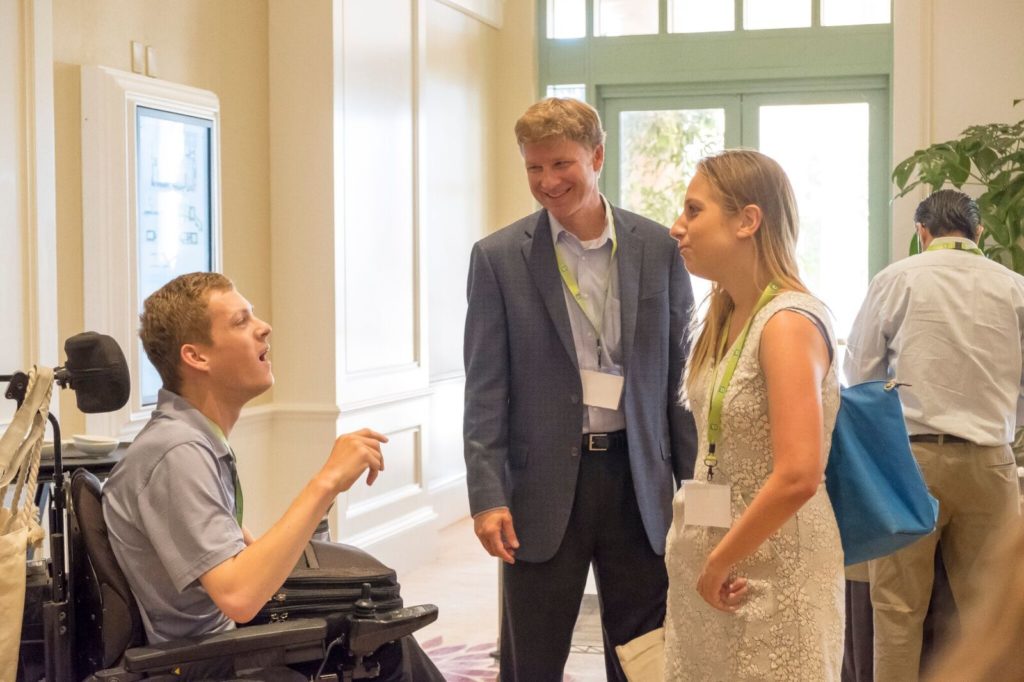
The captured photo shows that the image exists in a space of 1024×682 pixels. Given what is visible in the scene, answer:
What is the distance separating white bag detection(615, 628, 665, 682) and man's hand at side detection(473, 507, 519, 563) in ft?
1.19

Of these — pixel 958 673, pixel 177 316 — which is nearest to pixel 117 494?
pixel 177 316

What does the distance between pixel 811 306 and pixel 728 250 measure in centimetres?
17

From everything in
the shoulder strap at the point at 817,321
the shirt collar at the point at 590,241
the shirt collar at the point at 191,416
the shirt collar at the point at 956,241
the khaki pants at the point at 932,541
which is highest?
the shirt collar at the point at 956,241

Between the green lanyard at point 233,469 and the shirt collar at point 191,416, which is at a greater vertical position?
the shirt collar at point 191,416

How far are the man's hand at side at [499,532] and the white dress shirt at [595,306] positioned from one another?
0.76 feet

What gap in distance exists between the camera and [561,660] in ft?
7.66

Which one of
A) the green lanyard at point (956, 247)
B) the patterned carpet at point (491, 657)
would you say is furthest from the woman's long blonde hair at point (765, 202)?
the patterned carpet at point (491, 657)

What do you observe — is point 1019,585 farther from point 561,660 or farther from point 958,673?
point 561,660

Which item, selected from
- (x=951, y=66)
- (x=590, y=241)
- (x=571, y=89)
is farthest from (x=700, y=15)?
(x=590, y=241)

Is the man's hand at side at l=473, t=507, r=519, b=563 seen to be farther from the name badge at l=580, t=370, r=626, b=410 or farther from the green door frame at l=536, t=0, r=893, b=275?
the green door frame at l=536, t=0, r=893, b=275

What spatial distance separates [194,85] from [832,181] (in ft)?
14.6

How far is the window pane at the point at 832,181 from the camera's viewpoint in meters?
7.57

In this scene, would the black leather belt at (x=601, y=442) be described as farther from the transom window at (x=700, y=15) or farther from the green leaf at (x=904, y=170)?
the transom window at (x=700, y=15)

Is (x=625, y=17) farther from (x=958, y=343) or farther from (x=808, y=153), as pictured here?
(x=958, y=343)
